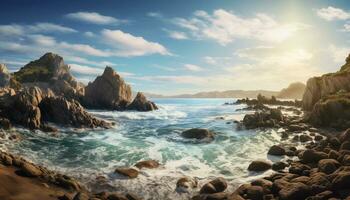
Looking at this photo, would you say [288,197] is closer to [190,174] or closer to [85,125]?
[190,174]

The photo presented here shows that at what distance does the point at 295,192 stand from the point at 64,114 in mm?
34256

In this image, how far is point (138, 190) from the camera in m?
18.9

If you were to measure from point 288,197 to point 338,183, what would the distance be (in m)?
2.70

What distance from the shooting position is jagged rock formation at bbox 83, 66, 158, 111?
3565 inches

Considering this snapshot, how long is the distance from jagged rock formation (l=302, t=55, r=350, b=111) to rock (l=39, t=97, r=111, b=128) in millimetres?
46686

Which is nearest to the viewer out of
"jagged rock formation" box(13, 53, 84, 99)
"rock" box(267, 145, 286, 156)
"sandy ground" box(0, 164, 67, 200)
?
"sandy ground" box(0, 164, 67, 200)

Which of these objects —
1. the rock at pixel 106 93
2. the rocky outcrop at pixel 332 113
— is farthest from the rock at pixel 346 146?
the rock at pixel 106 93

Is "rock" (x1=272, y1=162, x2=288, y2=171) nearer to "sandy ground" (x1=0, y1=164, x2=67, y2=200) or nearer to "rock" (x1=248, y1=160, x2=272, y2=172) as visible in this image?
"rock" (x1=248, y1=160, x2=272, y2=172)

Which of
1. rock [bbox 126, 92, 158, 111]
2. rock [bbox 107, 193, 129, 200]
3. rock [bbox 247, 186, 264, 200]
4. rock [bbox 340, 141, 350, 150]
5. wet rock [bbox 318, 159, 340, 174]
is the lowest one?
rock [bbox 107, 193, 129, 200]

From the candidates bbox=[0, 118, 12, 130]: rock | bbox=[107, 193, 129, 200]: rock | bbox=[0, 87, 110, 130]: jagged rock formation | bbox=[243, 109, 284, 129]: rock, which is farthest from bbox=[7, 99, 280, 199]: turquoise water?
bbox=[243, 109, 284, 129]: rock

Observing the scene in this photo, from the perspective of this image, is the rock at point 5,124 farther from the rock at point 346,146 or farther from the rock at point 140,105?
the rock at point 140,105

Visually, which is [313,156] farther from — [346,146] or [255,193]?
[255,193]

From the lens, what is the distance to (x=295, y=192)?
53.4ft

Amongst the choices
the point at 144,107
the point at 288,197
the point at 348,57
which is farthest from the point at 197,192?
the point at 348,57
